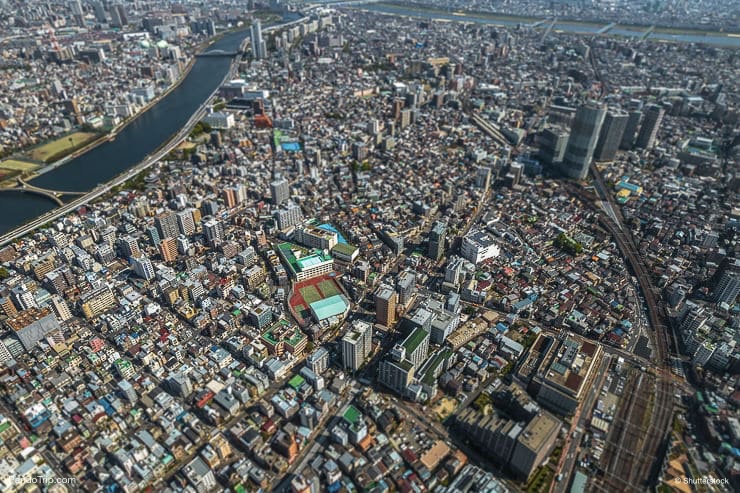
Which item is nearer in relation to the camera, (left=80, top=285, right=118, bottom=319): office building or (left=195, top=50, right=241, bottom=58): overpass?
(left=80, top=285, right=118, bottom=319): office building

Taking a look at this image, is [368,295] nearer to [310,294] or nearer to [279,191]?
[310,294]

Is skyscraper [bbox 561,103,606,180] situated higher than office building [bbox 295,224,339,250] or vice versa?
skyscraper [bbox 561,103,606,180]

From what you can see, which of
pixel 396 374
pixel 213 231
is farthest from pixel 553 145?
pixel 213 231

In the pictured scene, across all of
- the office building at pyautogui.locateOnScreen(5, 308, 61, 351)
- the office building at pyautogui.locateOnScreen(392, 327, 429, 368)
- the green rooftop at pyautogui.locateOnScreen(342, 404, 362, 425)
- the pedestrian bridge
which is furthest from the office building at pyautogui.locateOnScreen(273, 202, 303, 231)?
the pedestrian bridge

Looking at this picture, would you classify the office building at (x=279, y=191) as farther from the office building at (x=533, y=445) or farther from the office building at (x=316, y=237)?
the office building at (x=533, y=445)

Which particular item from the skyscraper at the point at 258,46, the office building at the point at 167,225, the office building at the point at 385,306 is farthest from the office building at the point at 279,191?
the skyscraper at the point at 258,46

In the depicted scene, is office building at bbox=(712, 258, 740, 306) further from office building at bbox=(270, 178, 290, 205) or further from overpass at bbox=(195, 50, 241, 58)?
overpass at bbox=(195, 50, 241, 58)
